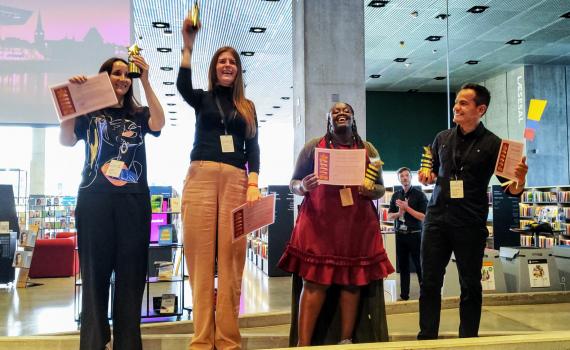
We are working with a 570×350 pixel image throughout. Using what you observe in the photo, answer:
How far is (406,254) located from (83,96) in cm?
486

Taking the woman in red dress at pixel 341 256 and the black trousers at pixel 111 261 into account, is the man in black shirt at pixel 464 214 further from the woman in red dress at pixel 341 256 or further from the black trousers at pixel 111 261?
the black trousers at pixel 111 261

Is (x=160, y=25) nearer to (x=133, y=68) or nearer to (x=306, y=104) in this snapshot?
(x=306, y=104)

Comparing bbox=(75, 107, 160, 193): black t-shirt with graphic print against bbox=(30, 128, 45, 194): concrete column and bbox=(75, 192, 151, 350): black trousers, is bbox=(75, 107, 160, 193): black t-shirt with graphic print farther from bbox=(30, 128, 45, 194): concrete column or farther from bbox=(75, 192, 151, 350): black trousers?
bbox=(30, 128, 45, 194): concrete column

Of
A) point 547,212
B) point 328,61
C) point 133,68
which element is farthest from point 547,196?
point 133,68

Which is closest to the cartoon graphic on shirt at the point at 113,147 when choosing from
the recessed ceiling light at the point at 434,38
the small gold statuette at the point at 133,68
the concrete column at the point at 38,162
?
the small gold statuette at the point at 133,68

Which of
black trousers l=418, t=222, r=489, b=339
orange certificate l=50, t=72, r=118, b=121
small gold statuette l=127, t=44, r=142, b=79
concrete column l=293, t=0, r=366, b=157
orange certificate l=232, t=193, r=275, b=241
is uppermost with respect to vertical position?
concrete column l=293, t=0, r=366, b=157

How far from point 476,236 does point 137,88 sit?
4.29 meters

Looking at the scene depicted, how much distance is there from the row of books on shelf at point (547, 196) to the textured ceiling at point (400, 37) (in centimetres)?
324

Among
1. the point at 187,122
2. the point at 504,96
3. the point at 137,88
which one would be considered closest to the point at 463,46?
the point at 504,96

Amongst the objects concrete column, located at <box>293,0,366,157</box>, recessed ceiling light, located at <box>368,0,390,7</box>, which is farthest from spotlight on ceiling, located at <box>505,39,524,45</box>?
concrete column, located at <box>293,0,366,157</box>

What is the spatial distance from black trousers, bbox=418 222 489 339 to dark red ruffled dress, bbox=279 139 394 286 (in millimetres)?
355

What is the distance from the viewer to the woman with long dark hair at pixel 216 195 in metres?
2.24

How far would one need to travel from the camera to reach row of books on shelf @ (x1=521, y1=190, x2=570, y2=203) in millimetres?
9875

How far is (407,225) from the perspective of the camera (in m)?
6.09
